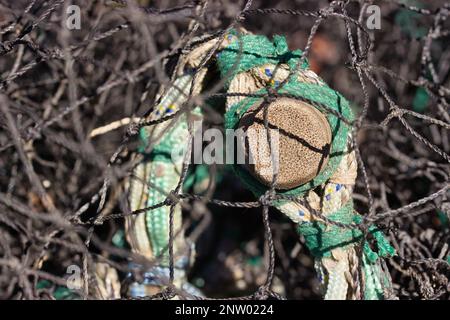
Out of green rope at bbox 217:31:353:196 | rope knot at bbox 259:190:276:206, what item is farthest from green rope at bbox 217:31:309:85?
rope knot at bbox 259:190:276:206

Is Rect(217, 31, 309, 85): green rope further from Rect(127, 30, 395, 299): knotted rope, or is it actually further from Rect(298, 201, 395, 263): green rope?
Rect(298, 201, 395, 263): green rope

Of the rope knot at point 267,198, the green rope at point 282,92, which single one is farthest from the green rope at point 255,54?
the rope knot at point 267,198

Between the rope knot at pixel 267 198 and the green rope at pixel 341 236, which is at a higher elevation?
the rope knot at pixel 267 198

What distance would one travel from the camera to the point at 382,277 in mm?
999

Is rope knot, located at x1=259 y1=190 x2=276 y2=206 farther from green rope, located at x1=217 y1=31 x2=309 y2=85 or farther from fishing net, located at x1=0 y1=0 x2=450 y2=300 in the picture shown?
green rope, located at x1=217 y1=31 x2=309 y2=85

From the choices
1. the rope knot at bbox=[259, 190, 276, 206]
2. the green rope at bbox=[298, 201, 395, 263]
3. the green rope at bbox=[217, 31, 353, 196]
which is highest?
the green rope at bbox=[217, 31, 353, 196]

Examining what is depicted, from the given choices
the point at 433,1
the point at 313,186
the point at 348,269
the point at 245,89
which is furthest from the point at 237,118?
the point at 433,1

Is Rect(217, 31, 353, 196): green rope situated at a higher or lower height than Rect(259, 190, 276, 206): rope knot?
higher

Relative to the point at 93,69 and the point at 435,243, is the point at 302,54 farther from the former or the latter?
the point at 93,69

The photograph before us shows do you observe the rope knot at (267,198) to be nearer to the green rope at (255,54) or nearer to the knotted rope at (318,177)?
the knotted rope at (318,177)

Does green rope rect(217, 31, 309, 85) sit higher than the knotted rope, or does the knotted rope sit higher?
green rope rect(217, 31, 309, 85)

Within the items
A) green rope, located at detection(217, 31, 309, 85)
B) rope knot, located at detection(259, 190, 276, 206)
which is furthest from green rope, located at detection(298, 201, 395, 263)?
green rope, located at detection(217, 31, 309, 85)

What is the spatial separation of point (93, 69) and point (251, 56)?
0.62 m
